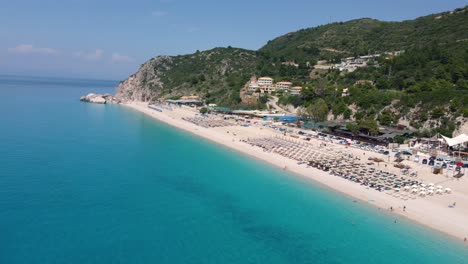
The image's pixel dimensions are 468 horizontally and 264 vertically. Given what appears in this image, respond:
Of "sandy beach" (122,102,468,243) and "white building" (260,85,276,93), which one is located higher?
"white building" (260,85,276,93)

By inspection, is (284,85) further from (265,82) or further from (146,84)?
(146,84)

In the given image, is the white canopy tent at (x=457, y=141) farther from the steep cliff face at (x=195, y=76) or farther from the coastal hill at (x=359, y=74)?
the steep cliff face at (x=195, y=76)

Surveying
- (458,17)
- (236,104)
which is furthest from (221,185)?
(458,17)

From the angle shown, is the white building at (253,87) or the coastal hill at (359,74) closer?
the coastal hill at (359,74)

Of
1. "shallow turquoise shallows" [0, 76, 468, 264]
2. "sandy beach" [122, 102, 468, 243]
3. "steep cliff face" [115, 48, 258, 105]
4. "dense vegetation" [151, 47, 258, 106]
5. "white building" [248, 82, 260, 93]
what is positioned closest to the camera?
"shallow turquoise shallows" [0, 76, 468, 264]

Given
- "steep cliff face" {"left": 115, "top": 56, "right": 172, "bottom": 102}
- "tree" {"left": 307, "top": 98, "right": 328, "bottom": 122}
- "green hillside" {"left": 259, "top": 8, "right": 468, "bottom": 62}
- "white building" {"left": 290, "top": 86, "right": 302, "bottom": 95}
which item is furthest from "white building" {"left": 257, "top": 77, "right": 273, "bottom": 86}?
"steep cliff face" {"left": 115, "top": 56, "right": 172, "bottom": 102}

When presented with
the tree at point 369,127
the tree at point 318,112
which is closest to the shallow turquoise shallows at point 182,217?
the tree at point 369,127

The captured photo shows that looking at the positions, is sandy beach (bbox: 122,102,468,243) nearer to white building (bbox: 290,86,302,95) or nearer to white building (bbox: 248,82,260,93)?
white building (bbox: 290,86,302,95)

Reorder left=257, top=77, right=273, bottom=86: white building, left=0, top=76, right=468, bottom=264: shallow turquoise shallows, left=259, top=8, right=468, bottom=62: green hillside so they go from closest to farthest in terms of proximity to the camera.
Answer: left=0, top=76, right=468, bottom=264: shallow turquoise shallows < left=257, top=77, right=273, bottom=86: white building < left=259, top=8, right=468, bottom=62: green hillside
